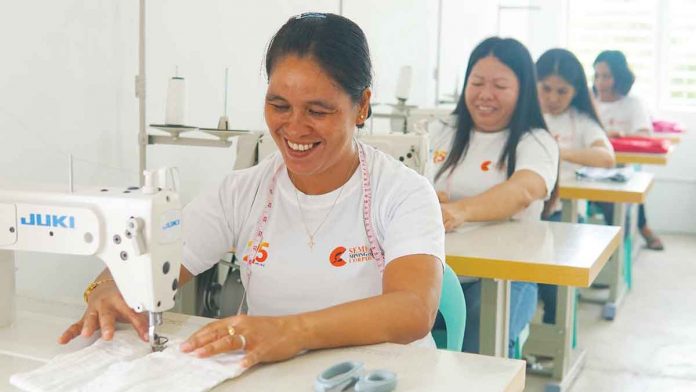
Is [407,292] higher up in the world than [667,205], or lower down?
higher up

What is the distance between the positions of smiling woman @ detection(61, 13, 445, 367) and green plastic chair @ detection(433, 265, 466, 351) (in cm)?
9

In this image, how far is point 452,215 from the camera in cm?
255

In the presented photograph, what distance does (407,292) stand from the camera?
1475 mm

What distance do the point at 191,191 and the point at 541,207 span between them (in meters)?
1.11

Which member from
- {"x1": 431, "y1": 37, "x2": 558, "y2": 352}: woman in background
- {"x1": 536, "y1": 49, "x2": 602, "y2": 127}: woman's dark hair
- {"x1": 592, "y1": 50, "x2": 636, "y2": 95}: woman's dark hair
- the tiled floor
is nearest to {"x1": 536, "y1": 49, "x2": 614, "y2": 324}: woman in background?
{"x1": 536, "y1": 49, "x2": 602, "y2": 127}: woman's dark hair

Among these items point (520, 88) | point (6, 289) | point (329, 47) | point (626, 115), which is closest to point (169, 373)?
point (6, 289)

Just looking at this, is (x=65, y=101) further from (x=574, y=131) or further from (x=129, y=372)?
(x=574, y=131)

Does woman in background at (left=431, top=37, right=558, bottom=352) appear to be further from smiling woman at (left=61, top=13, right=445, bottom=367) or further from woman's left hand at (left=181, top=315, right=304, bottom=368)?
woman's left hand at (left=181, top=315, right=304, bottom=368)

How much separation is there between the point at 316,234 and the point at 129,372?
51 centimetres

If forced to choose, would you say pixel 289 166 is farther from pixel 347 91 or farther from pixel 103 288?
pixel 103 288

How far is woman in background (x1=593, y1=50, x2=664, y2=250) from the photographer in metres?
5.79

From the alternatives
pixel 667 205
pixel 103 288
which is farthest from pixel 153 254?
pixel 667 205

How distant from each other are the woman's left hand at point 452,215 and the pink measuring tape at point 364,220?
850 mm

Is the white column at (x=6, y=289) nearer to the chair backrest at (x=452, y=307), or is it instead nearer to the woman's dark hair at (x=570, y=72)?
the chair backrest at (x=452, y=307)
